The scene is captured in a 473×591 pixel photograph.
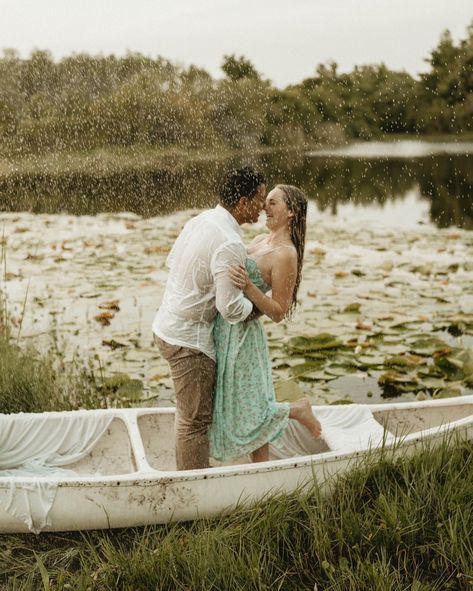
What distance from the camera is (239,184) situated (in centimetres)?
323

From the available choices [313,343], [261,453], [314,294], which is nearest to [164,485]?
[261,453]

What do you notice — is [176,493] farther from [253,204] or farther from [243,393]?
[253,204]

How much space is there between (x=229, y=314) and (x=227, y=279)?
0.14 meters

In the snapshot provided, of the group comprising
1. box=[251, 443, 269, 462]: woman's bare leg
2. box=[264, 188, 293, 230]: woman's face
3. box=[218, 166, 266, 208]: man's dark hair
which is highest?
box=[218, 166, 266, 208]: man's dark hair

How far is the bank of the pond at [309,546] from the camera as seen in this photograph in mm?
2912

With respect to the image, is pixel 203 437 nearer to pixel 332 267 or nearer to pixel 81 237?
pixel 332 267

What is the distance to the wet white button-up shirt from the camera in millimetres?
3193

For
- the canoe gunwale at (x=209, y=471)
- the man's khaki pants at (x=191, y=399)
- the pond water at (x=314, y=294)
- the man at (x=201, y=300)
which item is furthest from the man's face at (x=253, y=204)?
the pond water at (x=314, y=294)

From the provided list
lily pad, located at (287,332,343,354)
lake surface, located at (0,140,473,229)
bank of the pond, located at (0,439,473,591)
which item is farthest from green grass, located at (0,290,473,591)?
lake surface, located at (0,140,473,229)

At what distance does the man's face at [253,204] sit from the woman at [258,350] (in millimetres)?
141

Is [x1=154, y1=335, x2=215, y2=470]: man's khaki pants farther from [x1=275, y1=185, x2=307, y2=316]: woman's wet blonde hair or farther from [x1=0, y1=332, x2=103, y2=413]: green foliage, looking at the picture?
[x1=0, y1=332, x2=103, y2=413]: green foliage

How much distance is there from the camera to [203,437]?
3521mm

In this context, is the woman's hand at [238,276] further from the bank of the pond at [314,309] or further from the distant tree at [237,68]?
the distant tree at [237,68]

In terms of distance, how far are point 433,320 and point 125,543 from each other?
153 inches
